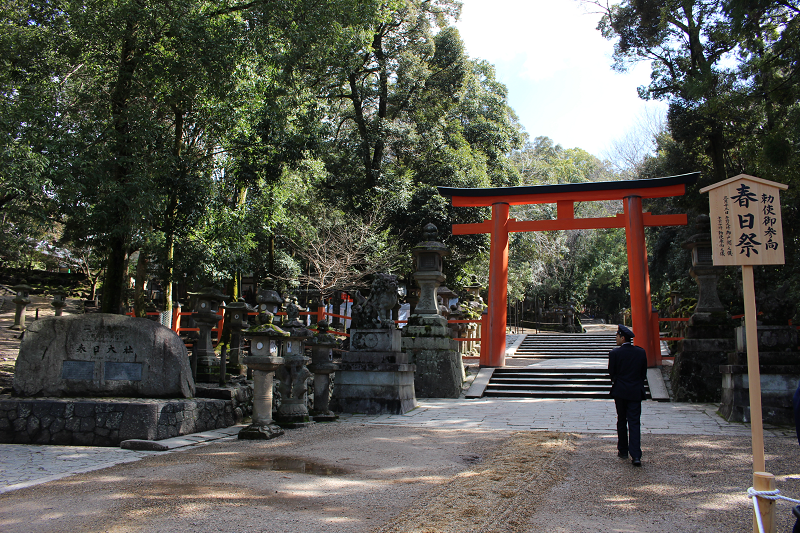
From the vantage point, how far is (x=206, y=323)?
10258 mm

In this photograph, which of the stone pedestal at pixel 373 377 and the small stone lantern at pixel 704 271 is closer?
the stone pedestal at pixel 373 377

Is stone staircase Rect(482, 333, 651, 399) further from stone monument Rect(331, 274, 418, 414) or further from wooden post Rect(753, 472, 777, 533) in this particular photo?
wooden post Rect(753, 472, 777, 533)

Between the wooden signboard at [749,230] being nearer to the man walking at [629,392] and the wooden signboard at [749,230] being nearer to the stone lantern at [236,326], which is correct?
the man walking at [629,392]

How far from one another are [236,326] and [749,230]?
357 inches

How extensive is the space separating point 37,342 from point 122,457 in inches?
92.5

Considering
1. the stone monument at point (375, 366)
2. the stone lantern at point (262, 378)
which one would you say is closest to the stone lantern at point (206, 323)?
the stone monument at point (375, 366)

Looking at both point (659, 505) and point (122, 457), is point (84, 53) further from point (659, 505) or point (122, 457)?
point (659, 505)

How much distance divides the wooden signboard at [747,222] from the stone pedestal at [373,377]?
234 inches

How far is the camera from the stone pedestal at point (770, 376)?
715 cm

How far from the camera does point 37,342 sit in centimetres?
660

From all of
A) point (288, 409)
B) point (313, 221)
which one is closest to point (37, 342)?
point (288, 409)

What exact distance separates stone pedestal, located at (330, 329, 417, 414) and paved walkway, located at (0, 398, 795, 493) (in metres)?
0.34

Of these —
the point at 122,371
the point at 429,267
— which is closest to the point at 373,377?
the point at 429,267

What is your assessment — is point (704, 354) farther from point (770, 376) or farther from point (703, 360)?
point (770, 376)
